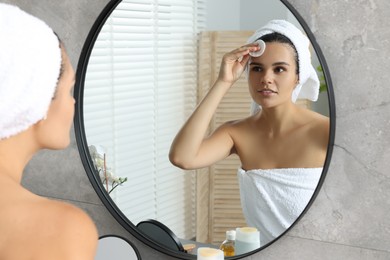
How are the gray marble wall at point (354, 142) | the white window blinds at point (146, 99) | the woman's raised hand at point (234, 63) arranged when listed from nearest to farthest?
the gray marble wall at point (354, 142) → the woman's raised hand at point (234, 63) → the white window blinds at point (146, 99)

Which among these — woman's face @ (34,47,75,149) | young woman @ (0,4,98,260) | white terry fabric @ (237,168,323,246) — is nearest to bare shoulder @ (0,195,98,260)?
young woman @ (0,4,98,260)

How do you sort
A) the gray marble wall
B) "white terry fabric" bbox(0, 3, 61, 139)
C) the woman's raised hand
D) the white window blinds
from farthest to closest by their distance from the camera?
the white window blinds, the woman's raised hand, the gray marble wall, "white terry fabric" bbox(0, 3, 61, 139)

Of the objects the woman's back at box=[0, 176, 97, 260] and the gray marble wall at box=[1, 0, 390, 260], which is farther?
the gray marble wall at box=[1, 0, 390, 260]

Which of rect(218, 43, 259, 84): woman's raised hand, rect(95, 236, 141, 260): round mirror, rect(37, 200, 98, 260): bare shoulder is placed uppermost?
rect(218, 43, 259, 84): woman's raised hand

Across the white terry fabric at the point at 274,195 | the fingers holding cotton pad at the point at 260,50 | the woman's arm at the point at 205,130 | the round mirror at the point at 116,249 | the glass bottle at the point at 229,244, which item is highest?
the fingers holding cotton pad at the point at 260,50

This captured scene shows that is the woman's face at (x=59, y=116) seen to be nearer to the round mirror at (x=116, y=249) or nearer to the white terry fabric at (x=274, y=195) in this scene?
the white terry fabric at (x=274, y=195)

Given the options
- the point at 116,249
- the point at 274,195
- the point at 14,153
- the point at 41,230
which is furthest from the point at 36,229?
the point at 116,249

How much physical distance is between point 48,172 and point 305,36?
853 millimetres

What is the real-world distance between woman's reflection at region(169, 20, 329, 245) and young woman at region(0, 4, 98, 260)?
58 centimetres

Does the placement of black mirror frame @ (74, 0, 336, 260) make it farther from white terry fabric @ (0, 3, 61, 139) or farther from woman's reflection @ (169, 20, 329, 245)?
white terry fabric @ (0, 3, 61, 139)

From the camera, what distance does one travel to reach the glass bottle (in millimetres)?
1572

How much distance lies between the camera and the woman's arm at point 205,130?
5.00 ft

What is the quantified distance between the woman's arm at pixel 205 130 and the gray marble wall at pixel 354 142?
0.18 meters

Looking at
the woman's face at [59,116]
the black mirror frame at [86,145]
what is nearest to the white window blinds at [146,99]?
the black mirror frame at [86,145]
